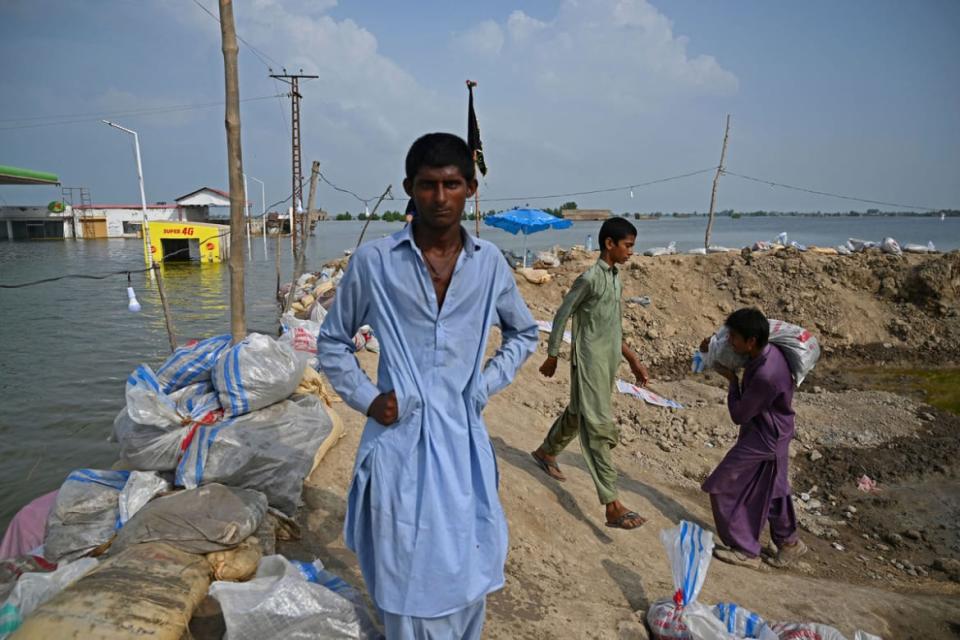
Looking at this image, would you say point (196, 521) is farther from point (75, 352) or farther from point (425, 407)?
point (75, 352)

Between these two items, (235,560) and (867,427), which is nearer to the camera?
(235,560)

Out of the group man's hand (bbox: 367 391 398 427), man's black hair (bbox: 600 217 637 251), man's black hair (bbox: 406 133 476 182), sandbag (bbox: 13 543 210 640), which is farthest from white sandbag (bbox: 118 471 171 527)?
man's black hair (bbox: 600 217 637 251)

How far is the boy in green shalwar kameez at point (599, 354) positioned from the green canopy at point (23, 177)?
27655mm

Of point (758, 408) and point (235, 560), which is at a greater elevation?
point (758, 408)

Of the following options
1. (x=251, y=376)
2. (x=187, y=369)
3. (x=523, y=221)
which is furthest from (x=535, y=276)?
(x=251, y=376)

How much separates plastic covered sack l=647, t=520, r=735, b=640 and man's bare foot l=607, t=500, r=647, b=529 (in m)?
1.02

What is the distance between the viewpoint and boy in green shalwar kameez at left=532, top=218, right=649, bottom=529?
3.46m

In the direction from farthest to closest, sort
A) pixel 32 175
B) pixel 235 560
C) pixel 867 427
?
pixel 32 175 < pixel 867 427 < pixel 235 560

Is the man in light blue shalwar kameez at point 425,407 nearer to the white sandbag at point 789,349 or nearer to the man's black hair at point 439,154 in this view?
the man's black hair at point 439,154

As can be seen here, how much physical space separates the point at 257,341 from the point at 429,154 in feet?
6.36

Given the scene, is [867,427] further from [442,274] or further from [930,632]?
[442,274]

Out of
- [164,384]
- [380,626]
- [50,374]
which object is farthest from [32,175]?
[380,626]

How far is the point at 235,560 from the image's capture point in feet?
7.07

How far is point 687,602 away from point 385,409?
5.42ft
